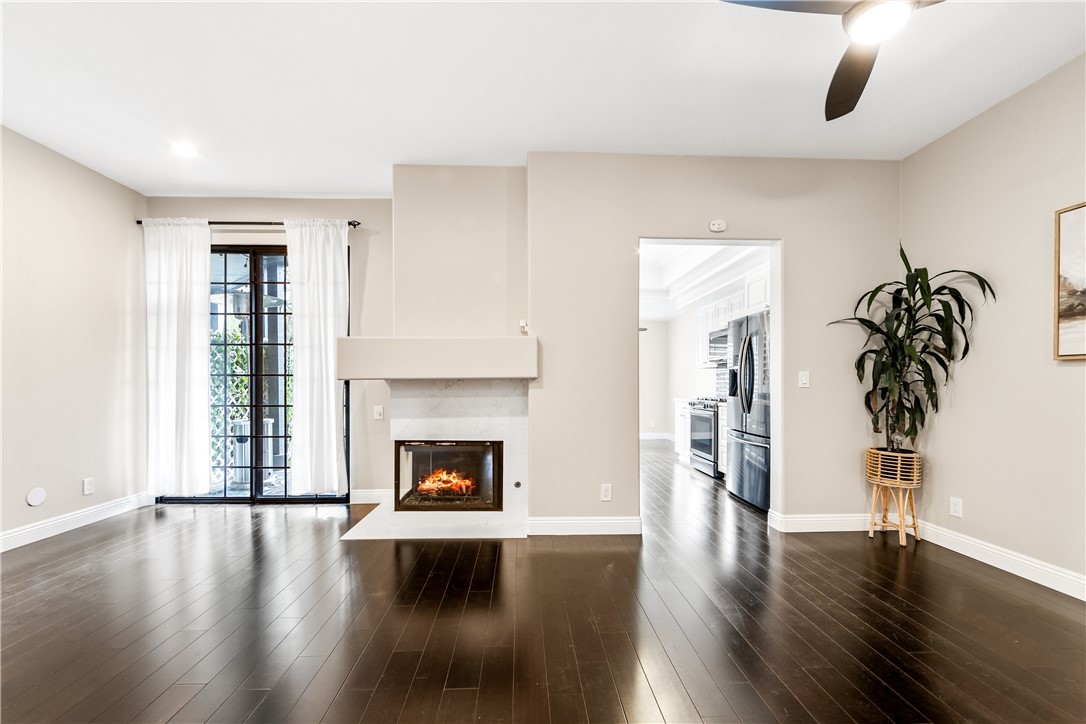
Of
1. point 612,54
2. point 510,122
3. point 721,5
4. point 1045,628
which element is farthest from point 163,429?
point 1045,628

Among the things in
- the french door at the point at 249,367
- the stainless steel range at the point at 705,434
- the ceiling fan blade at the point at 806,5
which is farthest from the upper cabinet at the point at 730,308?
the french door at the point at 249,367

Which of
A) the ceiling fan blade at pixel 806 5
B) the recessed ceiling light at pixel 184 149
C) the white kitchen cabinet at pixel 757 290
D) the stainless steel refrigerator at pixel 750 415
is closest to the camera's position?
the ceiling fan blade at pixel 806 5

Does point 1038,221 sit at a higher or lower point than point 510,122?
lower

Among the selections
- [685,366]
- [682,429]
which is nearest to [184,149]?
[682,429]

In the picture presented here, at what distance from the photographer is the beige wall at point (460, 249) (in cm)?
385

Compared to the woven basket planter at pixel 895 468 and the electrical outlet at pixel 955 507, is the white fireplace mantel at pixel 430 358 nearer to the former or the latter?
the woven basket planter at pixel 895 468

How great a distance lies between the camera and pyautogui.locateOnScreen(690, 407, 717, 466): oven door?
18.8 ft

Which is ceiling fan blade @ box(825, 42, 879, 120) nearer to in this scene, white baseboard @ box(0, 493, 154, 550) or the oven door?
the oven door

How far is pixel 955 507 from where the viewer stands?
327 cm

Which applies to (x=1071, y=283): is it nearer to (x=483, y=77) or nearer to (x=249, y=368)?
(x=483, y=77)

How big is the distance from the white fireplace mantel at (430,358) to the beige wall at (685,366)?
454 centimetres

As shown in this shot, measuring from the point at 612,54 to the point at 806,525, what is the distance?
3384 millimetres

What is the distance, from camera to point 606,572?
2.91 metres

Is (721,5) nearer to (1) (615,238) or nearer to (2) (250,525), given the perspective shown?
(1) (615,238)
